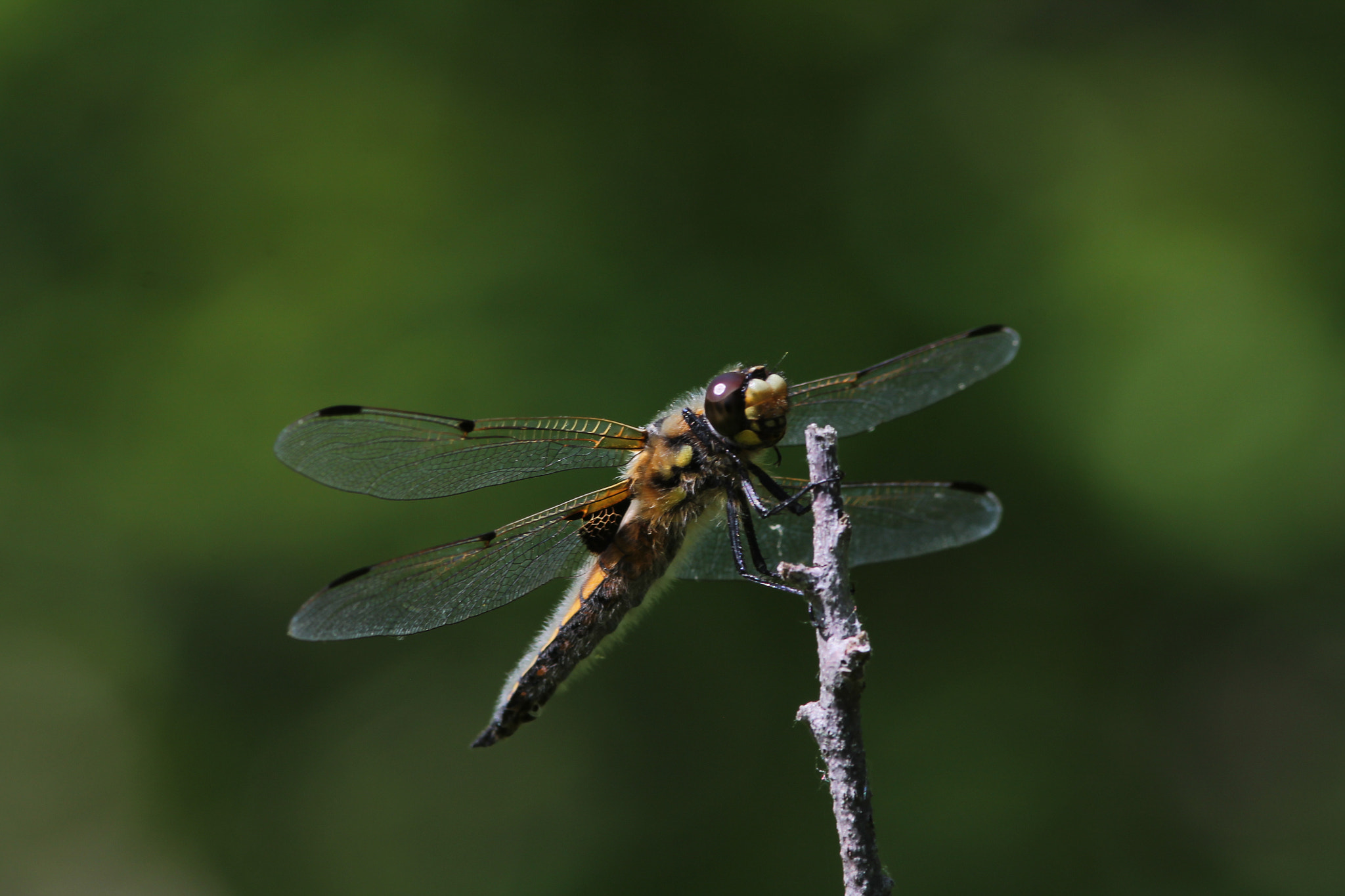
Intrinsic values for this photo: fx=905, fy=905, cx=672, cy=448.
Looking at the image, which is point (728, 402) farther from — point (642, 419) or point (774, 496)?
point (642, 419)

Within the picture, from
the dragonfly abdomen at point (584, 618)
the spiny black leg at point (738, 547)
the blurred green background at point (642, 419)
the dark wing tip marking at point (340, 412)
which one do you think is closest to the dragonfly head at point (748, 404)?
the spiny black leg at point (738, 547)

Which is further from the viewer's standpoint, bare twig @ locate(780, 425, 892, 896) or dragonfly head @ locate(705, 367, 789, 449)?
dragonfly head @ locate(705, 367, 789, 449)

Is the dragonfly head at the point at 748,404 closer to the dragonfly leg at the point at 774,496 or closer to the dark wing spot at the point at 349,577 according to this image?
the dragonfly leg at the point at 774,496

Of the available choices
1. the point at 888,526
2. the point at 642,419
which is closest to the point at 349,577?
the point at 642,419

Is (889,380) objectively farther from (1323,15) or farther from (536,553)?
(1323,15)

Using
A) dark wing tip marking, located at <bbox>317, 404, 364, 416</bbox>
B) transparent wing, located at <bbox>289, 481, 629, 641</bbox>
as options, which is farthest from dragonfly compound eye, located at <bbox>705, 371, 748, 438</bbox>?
dark wing tip marking, located at <bbox>317, 404, 364, 416</bbox>

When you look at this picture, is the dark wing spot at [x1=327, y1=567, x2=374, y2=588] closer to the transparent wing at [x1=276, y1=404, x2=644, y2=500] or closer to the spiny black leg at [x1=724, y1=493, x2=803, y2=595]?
the transparent wing at [x1=276, y1=404, x2=644, y2=500]

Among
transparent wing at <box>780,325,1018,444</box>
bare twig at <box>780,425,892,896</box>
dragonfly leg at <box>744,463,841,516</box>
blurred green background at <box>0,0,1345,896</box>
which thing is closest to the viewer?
bare twig at <box>780,425,892,896</box>
